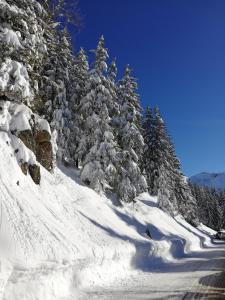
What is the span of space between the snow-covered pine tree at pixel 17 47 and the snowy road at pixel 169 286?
353 inches

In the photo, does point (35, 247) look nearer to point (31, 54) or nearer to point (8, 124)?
point (8, 124)

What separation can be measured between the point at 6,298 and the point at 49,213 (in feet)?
23.3

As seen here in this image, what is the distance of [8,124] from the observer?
16.5 m

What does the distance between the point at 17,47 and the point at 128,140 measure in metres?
20.3

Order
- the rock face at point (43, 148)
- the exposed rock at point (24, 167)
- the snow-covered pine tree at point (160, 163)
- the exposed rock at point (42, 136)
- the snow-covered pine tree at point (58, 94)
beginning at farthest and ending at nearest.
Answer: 1. the snow-covered pine tree at point (160, 163)
2. the snow-covered pine tree at point (58, 94)
3. the exposed rock at point (42, 136)
4. the rock face at point (43, 148)
5. the exposed rock at point (24, 167)

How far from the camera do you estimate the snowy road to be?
37.9ft

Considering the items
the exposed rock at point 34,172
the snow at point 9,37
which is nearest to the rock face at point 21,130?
the exposed rock at point 34,172

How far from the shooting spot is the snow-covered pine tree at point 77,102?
3547cm

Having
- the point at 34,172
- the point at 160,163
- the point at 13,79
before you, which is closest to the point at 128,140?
the point at 160,163

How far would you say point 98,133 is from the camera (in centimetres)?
3078

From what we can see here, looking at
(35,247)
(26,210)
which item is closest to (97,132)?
(26,210)

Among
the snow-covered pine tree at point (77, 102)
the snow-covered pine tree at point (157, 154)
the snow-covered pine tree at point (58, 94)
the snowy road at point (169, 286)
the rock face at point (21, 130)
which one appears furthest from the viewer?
the snow-covered pine tree at point (157, 154)

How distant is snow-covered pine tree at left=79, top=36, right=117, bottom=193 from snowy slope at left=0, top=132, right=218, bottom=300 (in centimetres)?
385

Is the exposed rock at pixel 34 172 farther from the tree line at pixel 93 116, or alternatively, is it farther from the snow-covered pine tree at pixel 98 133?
the snow-covered pine tree at pixel 98 133
